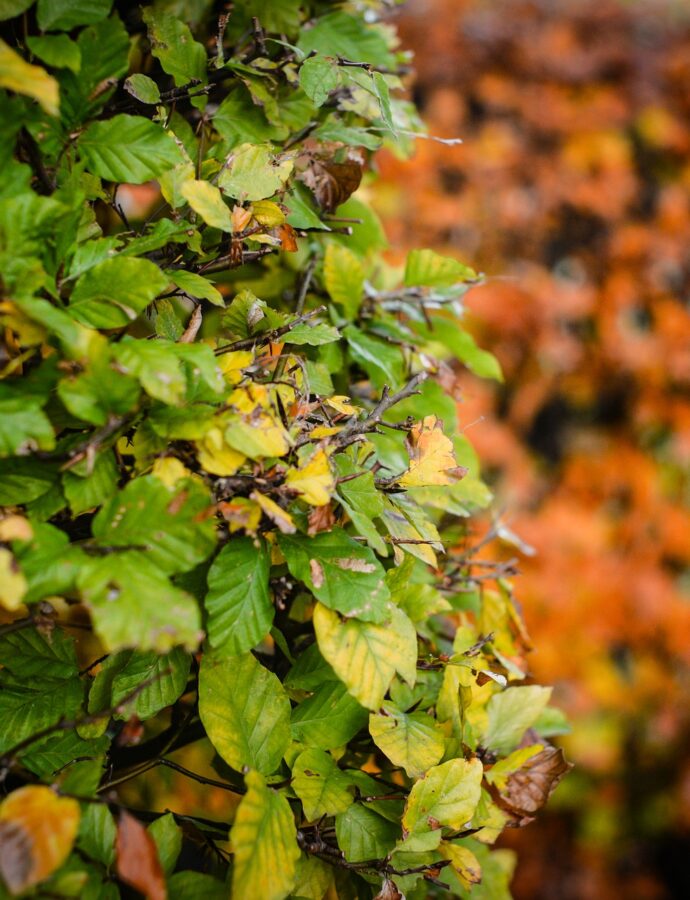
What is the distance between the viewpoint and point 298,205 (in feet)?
2.56

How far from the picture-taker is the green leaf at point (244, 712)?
0.66m

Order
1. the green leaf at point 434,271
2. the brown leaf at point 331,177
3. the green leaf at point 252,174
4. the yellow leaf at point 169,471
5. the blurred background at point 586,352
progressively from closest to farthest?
1. the yellow leaf at point 169,471
2. the green leaf at point 252,174
3. the brown leaf at point 331,177
4. the green leaf at point 434,271
5. the blurred background at point 586,352

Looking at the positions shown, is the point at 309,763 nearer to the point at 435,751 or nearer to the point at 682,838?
the point at 435,751

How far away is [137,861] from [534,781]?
444 mm

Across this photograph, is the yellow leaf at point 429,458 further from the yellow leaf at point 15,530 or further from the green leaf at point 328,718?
the yellow leaf at point 15,530

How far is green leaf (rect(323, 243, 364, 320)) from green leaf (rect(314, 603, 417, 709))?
1.32 feet

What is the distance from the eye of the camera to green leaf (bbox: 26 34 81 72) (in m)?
0.61

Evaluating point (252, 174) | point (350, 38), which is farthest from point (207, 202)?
point (350, 38)

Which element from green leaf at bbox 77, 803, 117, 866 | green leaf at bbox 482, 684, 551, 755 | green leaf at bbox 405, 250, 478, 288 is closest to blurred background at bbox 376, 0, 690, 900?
green leaf at bbox 405, 250, 478, 288

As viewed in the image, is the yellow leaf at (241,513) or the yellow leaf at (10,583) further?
the yellow leaf at (241,513)

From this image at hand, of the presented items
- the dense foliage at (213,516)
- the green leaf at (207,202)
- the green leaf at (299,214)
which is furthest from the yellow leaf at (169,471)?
the green leaf at (299,214)

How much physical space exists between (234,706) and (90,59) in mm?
591

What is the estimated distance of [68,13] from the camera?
24.9 inches

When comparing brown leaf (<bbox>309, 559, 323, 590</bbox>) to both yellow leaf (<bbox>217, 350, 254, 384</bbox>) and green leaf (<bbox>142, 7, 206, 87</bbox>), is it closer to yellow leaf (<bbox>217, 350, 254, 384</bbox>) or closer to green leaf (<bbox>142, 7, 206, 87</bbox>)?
yellow leaf (<bbox>217, 350, 254, 384</bbox>)
